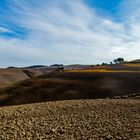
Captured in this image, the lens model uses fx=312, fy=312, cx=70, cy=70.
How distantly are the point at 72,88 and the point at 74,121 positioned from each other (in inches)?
966

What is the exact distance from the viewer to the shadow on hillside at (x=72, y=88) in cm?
4053

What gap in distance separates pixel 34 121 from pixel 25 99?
66.4 ft

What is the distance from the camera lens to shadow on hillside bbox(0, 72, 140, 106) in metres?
40.5

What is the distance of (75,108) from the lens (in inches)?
904

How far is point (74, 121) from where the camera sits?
20.0m

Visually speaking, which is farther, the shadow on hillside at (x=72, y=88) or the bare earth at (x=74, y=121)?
the shadow on hillside at (x=72, y=88)

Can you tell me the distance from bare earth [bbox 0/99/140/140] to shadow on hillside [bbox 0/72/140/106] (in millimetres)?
16081

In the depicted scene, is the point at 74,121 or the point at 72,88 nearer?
the point at 74,121

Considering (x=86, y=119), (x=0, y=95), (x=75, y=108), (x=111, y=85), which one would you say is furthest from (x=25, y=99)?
(x=86, y=119)

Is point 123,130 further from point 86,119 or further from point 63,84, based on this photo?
point 63,84

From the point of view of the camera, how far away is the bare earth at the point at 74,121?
17.8 meters

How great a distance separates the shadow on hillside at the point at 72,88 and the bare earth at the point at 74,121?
16081 millimetres

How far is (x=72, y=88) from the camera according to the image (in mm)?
44531

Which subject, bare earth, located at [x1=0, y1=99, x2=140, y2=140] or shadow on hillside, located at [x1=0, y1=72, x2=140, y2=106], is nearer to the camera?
bare earth, located at [x1=0, y1=99, x2=140, y2=140]
